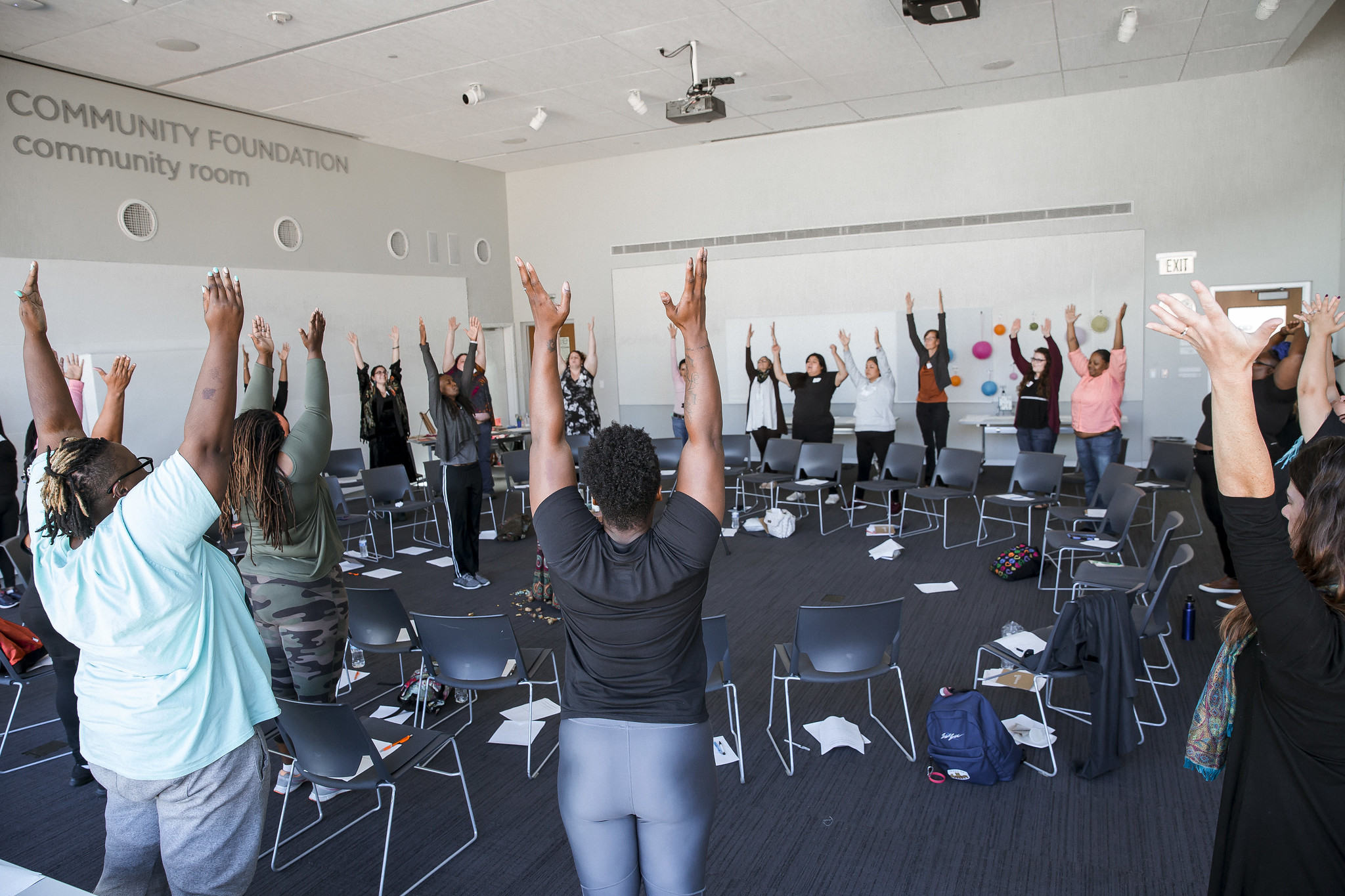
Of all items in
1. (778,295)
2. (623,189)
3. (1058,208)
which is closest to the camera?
(1058,208)

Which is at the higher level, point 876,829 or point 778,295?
point 778,295

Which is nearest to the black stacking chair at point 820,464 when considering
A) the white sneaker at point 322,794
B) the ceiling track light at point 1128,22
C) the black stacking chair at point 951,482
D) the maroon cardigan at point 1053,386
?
the black stacking chair at point 951,482

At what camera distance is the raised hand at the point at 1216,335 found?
1.26 metres

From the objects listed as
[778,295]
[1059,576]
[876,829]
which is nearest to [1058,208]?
[778,295]

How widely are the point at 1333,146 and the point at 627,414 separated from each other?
29.5ft

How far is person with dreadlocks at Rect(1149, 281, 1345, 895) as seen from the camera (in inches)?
51.1

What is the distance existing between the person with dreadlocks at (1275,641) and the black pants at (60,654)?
3.79 metres

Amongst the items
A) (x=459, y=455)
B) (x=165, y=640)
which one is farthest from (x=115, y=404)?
(x=459, y=455)

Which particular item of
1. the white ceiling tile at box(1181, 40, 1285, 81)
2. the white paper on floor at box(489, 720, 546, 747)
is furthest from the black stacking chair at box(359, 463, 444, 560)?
the white ceiling tile at box(1181, 40, 1285, 81)

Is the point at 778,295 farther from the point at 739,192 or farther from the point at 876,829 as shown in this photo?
the point at 876,829

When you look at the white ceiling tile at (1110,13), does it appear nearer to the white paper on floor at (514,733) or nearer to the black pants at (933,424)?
the black pants at (933,424)

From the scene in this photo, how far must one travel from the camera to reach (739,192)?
440 inches

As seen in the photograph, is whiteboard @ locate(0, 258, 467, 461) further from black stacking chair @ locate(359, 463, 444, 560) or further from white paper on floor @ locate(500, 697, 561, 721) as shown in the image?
white paper on floor @ locate(500, 697, 561, 721)

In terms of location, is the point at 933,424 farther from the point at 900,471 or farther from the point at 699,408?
the point at 699,408
